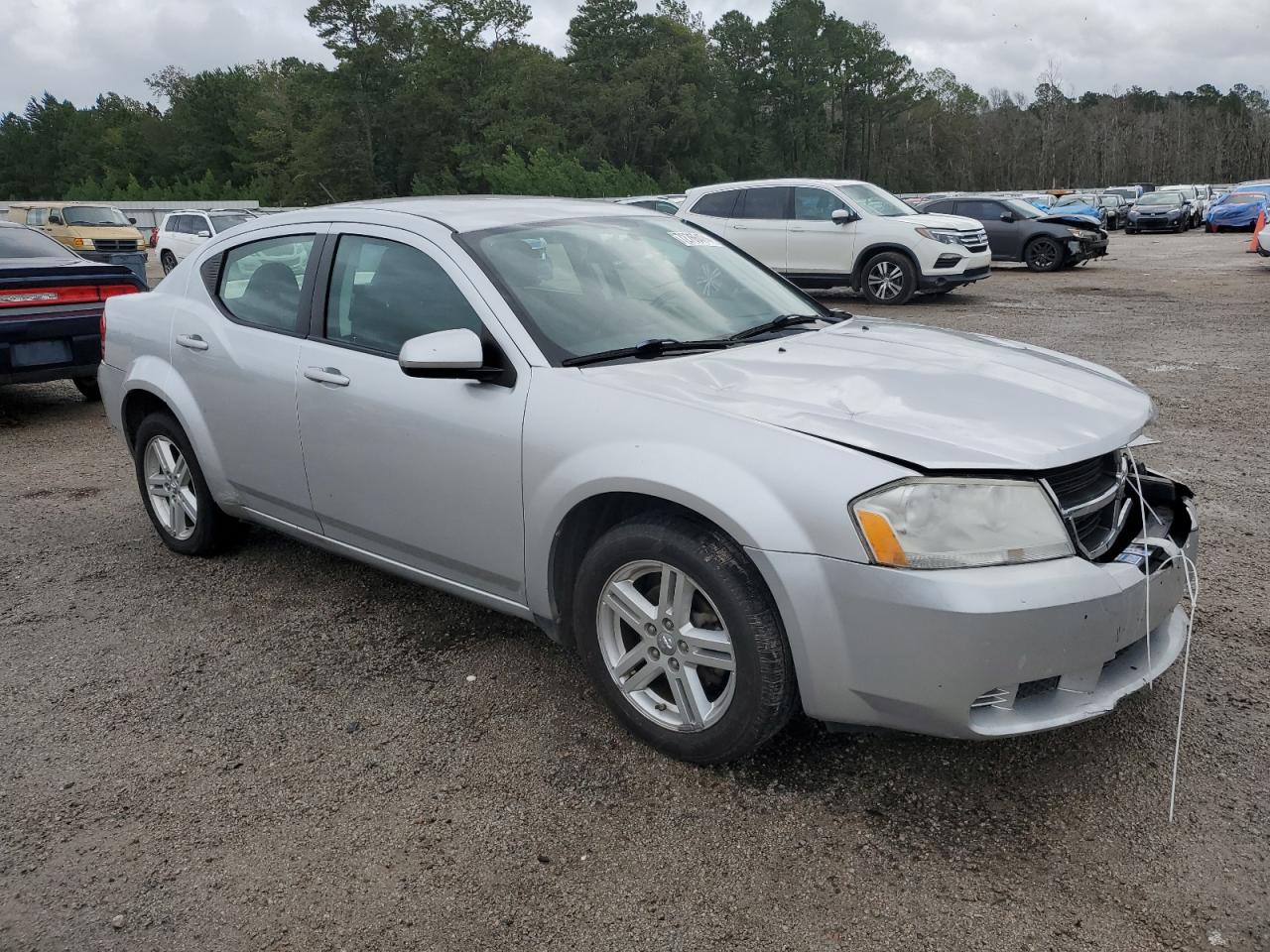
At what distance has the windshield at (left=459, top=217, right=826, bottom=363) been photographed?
3.42 m

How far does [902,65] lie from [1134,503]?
95.7 m

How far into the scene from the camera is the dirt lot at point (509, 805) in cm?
242

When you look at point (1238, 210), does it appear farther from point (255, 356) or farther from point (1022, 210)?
point (255, 356)

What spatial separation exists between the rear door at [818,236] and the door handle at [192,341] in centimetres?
1215

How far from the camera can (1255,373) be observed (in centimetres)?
907

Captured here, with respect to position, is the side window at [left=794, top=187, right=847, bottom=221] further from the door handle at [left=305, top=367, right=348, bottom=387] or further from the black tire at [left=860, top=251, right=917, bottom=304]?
the door handle at [left=305, top=367, right=348, bottom=387]

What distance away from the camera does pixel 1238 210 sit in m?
33.2

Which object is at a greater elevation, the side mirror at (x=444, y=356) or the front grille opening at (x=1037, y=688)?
the side mirror at (x=444, y=356)

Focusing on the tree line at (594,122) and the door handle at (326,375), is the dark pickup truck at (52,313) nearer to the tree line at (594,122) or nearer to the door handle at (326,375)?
the door handle at (326,375)

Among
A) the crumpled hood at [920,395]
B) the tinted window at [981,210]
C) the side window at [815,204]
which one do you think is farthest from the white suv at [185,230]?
the crumpled hood at [920,395]

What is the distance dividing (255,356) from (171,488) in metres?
1.15

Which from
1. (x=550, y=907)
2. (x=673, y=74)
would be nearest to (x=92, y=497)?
(x=550, y=907)

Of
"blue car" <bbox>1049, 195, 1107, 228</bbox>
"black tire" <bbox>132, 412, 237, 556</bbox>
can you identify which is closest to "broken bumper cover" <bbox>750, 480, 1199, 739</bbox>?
"black tire" <bbox>132, 412, 237, 556</bbox>

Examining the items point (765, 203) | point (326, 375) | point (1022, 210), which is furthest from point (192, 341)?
point (1022, 210)
